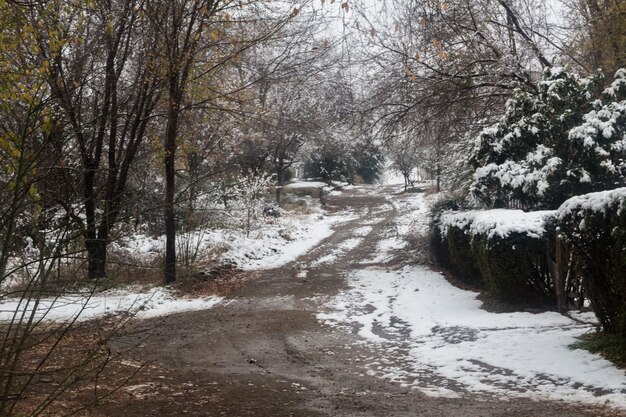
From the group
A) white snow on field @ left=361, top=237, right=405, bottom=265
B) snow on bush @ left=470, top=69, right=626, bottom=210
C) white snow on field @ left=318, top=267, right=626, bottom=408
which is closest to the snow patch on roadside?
white snow on field @ left=361, top=237, right=405, bottom=265

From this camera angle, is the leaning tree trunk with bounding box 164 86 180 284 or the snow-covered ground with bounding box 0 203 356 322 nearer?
the snow-covered ground with bounding box 0 203 356 322

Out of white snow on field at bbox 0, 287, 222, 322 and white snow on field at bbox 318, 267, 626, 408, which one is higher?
white snow on field at bbox 318, 267, 626, 408

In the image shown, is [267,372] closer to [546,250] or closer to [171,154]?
[546,250]

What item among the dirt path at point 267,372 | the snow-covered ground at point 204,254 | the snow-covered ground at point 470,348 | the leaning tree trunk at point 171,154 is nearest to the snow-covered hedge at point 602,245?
the snow-covered ground at point 470,348

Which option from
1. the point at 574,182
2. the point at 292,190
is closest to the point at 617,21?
the point at 574,182

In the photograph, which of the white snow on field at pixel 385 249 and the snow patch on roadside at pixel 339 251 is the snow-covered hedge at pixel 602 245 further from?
the snow patch on roadside at pixel 339 251

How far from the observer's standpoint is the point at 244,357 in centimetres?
730

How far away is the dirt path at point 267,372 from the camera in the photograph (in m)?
5.07

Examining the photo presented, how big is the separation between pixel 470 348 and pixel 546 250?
2.22 metres

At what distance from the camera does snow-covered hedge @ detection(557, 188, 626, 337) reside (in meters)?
5.54

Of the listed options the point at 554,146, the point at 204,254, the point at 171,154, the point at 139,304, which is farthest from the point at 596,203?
the point at 204,254

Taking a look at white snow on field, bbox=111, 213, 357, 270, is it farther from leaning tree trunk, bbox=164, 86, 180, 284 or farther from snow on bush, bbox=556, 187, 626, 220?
snow on bush, bbox=556, 187, 626, 220

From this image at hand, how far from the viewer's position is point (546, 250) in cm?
823

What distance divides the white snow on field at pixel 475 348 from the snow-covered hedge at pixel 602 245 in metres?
0.56
